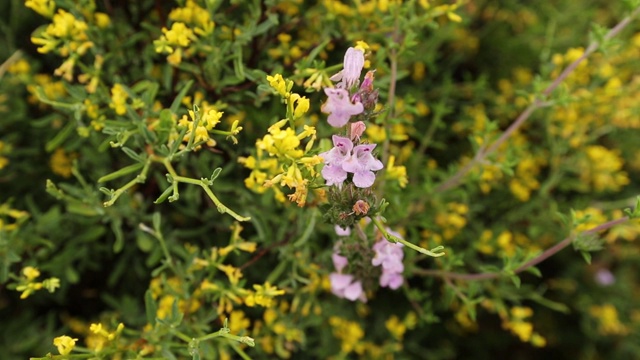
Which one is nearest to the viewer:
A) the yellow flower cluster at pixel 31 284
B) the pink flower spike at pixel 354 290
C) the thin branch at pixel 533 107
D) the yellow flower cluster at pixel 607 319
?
the yellow flower cluster at pixel 31 284

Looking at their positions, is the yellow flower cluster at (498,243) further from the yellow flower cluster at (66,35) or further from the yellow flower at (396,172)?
the yellow flower cluster at (66,35)

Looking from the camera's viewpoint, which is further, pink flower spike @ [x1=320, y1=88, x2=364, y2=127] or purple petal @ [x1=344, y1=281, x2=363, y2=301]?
purple petal @ [x1=344, y1=281, x2=363, y2=301]

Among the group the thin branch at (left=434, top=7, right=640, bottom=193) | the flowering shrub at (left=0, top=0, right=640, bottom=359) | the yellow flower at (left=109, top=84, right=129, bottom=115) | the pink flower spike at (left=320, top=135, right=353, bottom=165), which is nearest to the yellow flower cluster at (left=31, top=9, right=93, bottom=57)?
the flowering shrub at (left=0, top=0, right=640, bottom=359)

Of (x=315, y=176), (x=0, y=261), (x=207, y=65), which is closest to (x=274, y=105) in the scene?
(x=207, y=65)

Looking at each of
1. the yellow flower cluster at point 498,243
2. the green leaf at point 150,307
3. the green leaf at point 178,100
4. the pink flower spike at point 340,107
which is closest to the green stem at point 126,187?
the green leaf at point 178,100

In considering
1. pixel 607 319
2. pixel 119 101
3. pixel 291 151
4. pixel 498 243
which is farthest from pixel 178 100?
pixel 607 319

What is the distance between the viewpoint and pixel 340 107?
2.92 ft

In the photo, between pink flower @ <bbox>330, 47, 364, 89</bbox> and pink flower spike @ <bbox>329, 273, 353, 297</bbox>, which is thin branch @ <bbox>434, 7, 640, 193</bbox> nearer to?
pink flower spike @ <bbox>329, 273, 353, 297</bbox>

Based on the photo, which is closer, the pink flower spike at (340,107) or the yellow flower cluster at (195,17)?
the pink flower spike at (340,107)

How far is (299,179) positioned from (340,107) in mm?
123

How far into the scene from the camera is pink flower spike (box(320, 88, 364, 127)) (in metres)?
0.89

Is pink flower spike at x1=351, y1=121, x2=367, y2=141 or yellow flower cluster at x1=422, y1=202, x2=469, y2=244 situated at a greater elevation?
pink flower spike at x1=351, y1=121, x2=367, y2=141

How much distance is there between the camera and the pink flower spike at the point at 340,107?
2.92 ft

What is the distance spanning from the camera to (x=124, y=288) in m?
1.60
